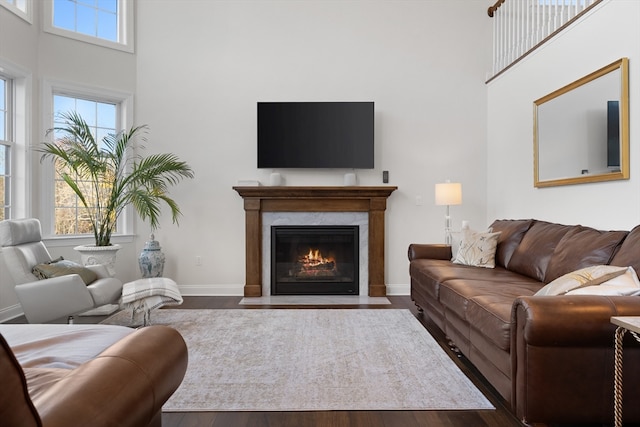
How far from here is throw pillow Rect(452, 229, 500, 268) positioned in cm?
400

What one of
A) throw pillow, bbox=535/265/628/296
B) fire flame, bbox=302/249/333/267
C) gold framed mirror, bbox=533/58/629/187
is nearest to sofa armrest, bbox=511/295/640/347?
throw pillow, bbox=535/265/628/296

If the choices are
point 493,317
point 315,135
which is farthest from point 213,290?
point 493,317

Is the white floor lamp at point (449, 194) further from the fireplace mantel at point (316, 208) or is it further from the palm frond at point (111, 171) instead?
the palm frond at point (111, 171)

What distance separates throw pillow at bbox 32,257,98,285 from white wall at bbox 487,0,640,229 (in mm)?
4112

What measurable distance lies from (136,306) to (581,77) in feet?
13.5

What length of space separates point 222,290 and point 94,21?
3527mm

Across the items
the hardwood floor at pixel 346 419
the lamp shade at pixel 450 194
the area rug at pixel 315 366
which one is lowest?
the hardwood floor at pixel 346 419

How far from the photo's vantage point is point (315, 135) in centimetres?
526

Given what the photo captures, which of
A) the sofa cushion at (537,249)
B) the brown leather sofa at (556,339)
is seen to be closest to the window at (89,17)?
the brown leather sofa at (556,339)

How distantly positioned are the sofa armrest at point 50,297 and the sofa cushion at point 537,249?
137 inches

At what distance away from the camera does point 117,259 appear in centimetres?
515

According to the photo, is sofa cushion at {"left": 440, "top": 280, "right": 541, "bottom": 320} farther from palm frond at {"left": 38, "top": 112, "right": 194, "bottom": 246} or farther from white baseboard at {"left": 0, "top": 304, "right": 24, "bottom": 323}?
white baseboard at {"left": 0, "top": 304, "right": 24, "bottom": 323}

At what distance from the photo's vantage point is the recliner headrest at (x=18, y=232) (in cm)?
340

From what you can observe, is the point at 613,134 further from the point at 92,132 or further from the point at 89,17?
the point at 89,17
